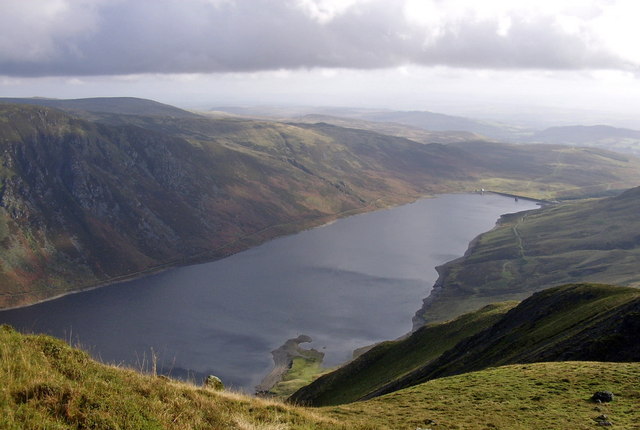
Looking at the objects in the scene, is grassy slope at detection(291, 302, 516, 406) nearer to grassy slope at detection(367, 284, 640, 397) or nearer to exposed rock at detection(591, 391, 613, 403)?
grassy slope at detection(367, 284, 640, 397)

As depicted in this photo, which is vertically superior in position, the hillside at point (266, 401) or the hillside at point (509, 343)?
the hillside at point (266, 401)

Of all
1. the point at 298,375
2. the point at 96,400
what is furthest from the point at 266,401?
the point at 298,375

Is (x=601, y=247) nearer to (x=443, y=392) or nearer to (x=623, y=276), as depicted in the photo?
(x=623, y=276)

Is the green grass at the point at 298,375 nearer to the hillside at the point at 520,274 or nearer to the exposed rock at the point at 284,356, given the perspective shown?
the exposed rock at the point at 284,356

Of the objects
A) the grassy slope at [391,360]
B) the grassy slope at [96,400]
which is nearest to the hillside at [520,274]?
the grassy slope at [391,360]

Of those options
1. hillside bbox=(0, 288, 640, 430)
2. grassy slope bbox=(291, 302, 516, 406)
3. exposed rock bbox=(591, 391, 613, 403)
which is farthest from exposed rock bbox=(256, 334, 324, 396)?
exposed rock bbox=(591, 391, 613, 403)

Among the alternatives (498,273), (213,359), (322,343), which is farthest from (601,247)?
(213,359)

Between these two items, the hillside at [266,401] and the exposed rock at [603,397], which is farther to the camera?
the exposed rock at [603,397]
